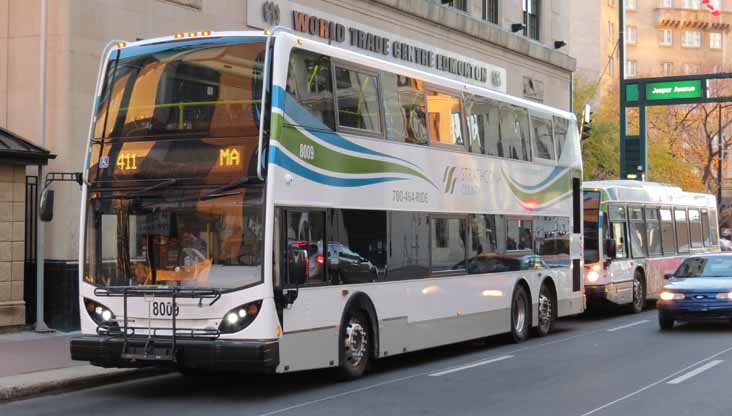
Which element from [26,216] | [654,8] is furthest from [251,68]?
[654,8]

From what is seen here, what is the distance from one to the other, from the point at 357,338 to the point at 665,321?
8838 mm

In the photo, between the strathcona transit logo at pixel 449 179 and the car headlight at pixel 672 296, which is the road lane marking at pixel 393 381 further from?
the strathcona transit logo at pixel 449 179

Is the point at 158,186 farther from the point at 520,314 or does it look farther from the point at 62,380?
the point at 520,314

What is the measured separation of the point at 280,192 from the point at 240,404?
2.42 m

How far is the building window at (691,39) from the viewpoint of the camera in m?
107

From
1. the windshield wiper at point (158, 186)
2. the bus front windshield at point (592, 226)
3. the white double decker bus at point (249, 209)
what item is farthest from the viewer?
the bus front windshield at point (592, 226)

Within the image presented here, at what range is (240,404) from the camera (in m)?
11.2

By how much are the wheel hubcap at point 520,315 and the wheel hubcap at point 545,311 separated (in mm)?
795

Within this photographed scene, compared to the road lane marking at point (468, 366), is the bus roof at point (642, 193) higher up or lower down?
higher up

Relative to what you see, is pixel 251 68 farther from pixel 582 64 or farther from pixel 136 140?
pixel 582 64

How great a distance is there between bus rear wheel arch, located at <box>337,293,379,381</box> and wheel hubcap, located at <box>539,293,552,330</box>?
20.7 feet

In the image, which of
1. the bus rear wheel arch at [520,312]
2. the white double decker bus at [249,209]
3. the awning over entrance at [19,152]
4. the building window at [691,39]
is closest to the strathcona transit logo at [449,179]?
the white double decker bus at [249,209]

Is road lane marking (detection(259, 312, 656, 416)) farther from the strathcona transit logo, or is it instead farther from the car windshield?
the strathcona transit logo

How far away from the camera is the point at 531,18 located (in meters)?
35.0
